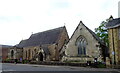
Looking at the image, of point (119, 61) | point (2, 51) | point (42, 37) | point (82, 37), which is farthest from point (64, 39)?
point (2, 51)

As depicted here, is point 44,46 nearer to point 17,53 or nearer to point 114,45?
point 17,53

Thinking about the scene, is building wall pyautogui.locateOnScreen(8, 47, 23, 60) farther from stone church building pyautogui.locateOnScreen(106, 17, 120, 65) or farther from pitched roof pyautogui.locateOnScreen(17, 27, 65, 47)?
stone church building pyautogui.locateOnScreen(106, 17, 120, 65)

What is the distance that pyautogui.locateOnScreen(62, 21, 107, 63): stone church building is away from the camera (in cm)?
3266

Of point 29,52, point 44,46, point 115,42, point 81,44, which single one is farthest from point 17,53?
point 115,42

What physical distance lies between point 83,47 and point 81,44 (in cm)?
81

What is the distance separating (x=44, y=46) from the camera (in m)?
44.7

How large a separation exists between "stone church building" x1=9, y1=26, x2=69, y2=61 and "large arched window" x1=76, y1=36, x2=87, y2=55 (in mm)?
8632

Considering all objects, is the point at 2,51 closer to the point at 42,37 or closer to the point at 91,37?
the point at 42,37

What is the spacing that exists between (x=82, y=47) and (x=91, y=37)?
2990 mm

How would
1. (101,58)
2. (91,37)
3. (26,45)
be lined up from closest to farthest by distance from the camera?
(101,58), (91,37), (26,45)

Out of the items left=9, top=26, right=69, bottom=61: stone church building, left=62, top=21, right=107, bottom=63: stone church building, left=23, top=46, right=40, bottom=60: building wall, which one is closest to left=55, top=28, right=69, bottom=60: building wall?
left=9, top=26, right=69, bottom=61: stone church building

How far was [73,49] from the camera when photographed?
3569 centimetres

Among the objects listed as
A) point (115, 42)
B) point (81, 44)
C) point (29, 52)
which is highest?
point (115, 42)

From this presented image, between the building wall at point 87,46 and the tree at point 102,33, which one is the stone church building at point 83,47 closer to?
the building wall at point 87,46
